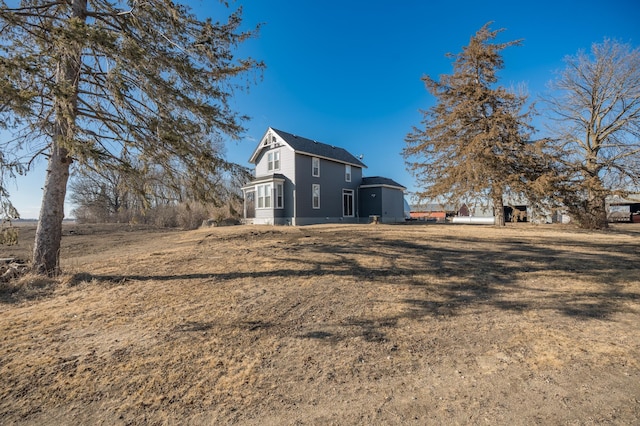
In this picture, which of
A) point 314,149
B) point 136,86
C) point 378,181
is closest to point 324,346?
point 136,86

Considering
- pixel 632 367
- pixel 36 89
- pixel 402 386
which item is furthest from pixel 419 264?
pixel 36 89

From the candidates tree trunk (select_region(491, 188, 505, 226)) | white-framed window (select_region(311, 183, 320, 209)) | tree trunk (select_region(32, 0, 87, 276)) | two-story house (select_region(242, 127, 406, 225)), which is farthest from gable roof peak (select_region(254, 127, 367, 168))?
tree trunk (select_region(32, 0, 87, 276))

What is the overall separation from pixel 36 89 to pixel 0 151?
1.22 meters

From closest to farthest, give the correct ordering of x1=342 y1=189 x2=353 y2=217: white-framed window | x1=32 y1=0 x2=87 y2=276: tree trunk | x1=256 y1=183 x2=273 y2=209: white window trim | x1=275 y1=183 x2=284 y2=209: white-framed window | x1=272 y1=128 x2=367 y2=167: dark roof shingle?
x1=32 y1=0 x2=87 y2=276: tree trunk
x1=275 y1=183 x2=284 y2=209: white-framed window
x1=256 y1=183 x2=273 y2=209: white window trim
x1=272 y1=128 x2=367 y2=167: dark roof shingle
x1=342 y1=189 x2=353 y2=217: white-framed window

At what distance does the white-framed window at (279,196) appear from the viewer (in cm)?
2066

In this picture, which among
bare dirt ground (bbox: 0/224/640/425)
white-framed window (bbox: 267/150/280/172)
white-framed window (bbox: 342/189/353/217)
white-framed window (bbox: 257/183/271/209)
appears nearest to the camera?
bare dirt ground (bbox: 0/224/640/425)

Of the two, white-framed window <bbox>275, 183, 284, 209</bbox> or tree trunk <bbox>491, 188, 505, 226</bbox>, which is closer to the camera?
tree trunk <bbox>491, 188, 505, 226</bbox>

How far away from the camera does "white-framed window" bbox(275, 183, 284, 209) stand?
20.7 metres

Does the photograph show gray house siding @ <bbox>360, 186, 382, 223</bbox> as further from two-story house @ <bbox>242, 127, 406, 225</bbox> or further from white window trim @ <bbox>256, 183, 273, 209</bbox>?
white window trim @ <bbox>256, 183, 273, 209</bbox>

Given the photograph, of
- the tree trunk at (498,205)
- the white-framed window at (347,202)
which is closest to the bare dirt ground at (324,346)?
the tree trunk at (498,205)

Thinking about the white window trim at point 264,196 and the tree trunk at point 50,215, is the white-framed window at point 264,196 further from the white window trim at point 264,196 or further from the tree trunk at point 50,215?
the tree trunk at point 50,215

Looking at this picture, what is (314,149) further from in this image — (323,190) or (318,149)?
(323,190)

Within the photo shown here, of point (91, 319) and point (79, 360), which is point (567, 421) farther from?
point (91, 319)

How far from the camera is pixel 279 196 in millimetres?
20891
